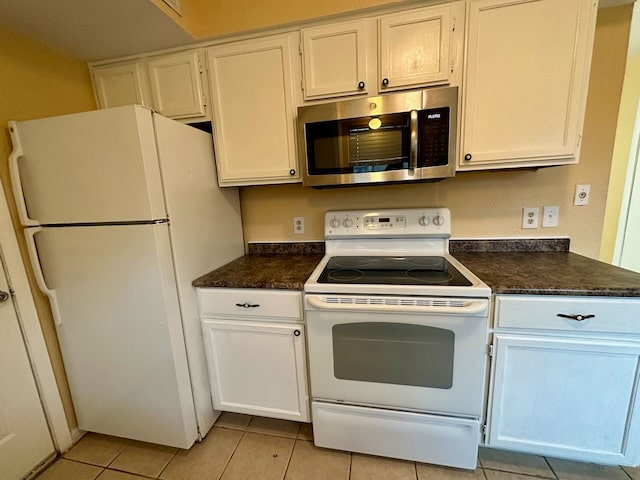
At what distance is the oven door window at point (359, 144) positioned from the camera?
4.26 feet

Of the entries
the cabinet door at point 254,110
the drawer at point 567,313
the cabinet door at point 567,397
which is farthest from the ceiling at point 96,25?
the cabinet door at point 567,397

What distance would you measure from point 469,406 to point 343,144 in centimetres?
137

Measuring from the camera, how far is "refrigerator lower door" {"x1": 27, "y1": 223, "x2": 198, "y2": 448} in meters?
1.20

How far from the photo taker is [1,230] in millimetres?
1223

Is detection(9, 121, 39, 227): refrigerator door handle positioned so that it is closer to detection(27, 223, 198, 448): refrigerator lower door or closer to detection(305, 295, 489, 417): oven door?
detection(27, 223, 198, 448): refrigerator lower door

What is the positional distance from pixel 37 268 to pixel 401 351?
1.79m

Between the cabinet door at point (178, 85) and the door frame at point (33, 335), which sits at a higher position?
the cabinet door at point (178, 85)

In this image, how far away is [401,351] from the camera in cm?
118

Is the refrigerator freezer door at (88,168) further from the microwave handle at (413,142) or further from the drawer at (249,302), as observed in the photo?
the microwave handle at (413,142)

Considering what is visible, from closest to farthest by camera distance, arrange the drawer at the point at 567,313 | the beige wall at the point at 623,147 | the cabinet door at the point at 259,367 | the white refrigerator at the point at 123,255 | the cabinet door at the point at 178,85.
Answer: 1. the drawer at the point at 567,313
2. the white refrigerator at the point at 123,255
3. the cabinet door at the point at 259,367
4. the cabinet door at the point at 178,85
5. the beige wall at the point at 623,147

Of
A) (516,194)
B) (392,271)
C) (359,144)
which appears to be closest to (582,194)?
(516,194)

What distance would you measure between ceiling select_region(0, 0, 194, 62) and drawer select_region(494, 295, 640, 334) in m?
2.09

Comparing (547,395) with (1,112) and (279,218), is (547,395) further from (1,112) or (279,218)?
(1,112)

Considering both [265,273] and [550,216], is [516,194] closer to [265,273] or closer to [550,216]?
[550,216]
